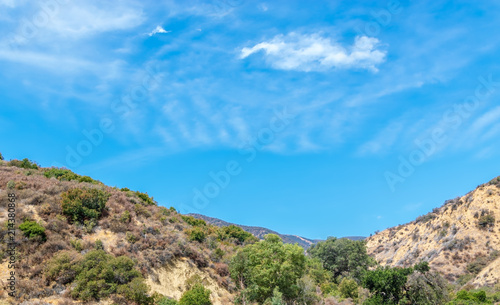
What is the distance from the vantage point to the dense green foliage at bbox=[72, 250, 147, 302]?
67.9 feet

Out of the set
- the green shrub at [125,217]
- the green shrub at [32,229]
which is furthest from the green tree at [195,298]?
the green shrub at [32,229]

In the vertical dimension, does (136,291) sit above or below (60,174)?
below

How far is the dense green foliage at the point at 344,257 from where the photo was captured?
194ft

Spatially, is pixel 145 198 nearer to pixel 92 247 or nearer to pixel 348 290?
pixel 92 247

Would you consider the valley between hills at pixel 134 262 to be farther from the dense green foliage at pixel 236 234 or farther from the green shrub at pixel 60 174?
the dense green foliage at pixel 236 234

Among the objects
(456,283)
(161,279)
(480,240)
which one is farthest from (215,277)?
(480,240)

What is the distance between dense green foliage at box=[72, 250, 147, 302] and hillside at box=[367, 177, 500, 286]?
53482 millimetres

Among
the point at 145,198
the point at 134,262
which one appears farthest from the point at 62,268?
the point at 145,198

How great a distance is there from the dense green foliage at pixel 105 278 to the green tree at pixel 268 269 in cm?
1084

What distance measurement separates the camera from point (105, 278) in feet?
71.7

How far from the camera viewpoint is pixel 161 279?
1054 inches

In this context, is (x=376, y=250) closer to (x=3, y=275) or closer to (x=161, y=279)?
(x=161, y=279)

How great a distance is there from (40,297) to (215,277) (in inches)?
643

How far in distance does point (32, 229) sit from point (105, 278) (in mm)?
6652
